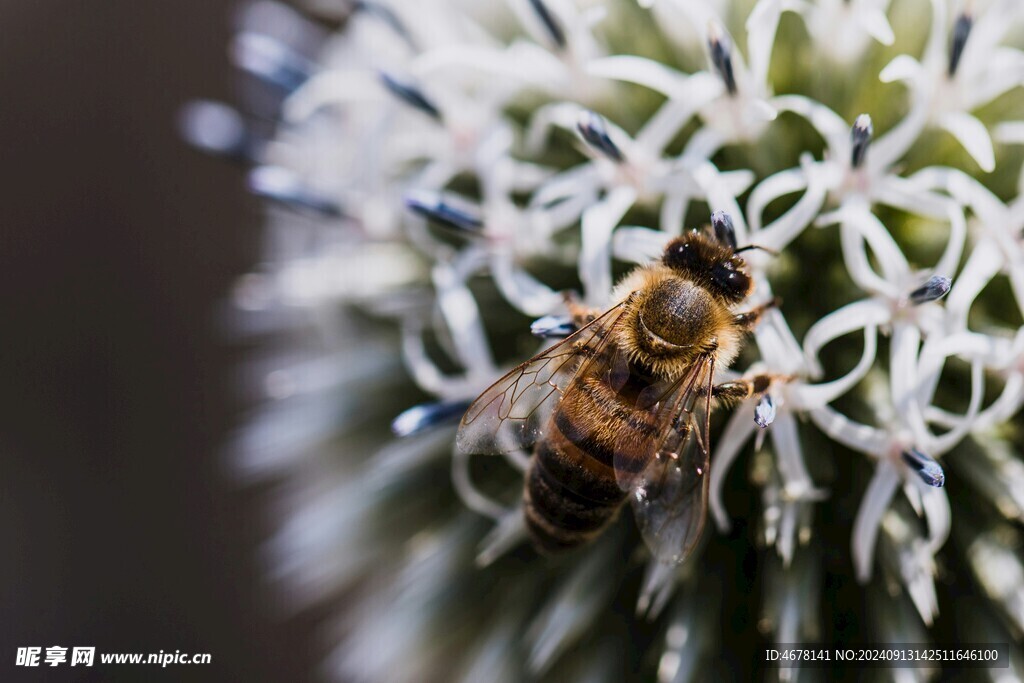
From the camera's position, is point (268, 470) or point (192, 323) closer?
point (268, 470)

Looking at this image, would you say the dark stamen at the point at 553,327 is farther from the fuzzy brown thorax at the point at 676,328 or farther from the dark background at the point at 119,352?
the dark background at the point at 119,352

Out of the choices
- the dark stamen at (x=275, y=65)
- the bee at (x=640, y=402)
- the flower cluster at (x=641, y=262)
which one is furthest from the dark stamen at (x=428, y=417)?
the dark stamen at (x=275, y=65)

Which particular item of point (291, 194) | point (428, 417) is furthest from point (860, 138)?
point (291, 194)

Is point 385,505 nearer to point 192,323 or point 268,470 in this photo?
point 268,470

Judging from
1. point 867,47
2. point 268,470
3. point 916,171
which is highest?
point 268,470

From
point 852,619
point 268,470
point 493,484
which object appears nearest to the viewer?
point 852,619

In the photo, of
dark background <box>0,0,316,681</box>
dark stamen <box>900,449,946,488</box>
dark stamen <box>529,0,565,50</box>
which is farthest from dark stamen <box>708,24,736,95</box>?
dark background <box>0,0,316,681</box>

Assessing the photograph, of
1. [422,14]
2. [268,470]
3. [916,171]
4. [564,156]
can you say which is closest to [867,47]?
[916,171]
